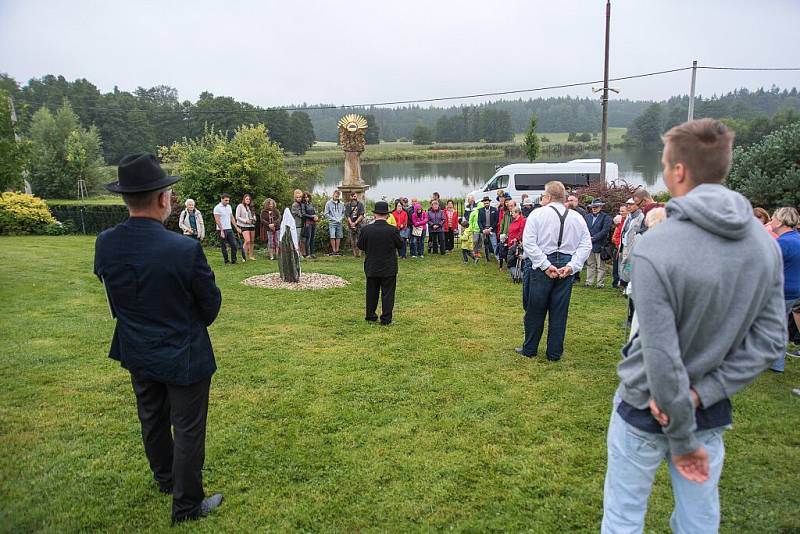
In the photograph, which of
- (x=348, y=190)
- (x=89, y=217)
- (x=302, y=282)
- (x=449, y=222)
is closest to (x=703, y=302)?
(x=302, y=282)

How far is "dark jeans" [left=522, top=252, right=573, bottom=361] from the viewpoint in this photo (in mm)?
6105

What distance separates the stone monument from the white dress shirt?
34.5 ft

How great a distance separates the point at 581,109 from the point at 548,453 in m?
126

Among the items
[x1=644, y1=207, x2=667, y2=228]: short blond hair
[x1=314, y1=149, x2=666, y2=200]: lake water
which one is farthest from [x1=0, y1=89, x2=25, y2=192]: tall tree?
[x1=314, y1=149, x2=666, y2=200]: lake water

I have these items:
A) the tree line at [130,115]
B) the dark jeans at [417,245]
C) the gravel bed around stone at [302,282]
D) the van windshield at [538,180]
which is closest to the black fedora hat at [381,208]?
the gravel bed around stone at [302,282]

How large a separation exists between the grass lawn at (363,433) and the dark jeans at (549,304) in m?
0.26

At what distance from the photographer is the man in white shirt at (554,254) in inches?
234

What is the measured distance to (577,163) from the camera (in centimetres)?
2541

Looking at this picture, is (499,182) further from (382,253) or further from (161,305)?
(161,305)

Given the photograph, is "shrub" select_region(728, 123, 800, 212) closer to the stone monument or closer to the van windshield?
the stone monument

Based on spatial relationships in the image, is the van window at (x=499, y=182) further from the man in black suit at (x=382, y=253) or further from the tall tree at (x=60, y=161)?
the tall tree at (x=60, y=161)

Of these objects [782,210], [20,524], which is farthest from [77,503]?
[782,210]

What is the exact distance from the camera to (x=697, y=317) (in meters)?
1.83

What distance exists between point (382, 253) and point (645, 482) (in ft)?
19.3
